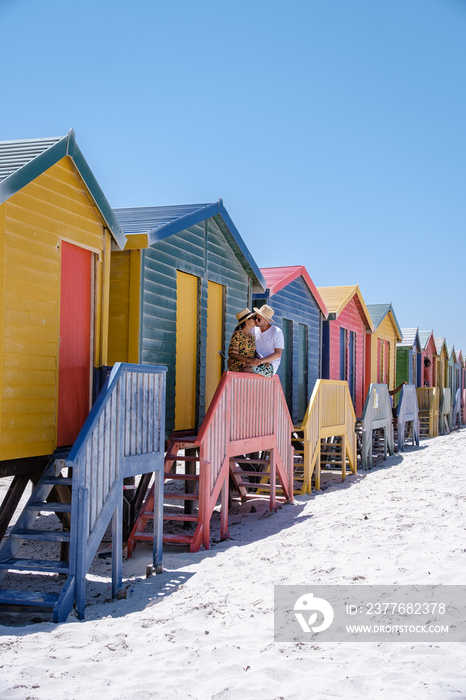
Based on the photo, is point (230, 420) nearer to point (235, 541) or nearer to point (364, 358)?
point (235, 541)

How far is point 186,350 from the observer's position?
9.56 meters

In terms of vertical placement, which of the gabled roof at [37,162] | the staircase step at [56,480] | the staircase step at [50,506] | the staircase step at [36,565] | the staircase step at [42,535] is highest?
the gabled roof at [37,162]

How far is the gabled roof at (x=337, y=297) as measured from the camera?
16406mm

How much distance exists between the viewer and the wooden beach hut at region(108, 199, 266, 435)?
8289mm

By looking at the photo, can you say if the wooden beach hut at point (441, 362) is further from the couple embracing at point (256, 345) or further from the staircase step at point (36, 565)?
the staircase step at point (36, 565)

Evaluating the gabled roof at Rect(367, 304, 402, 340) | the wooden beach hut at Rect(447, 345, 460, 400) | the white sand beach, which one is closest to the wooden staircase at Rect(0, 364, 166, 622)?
the white sand beach

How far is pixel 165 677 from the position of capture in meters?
4.15

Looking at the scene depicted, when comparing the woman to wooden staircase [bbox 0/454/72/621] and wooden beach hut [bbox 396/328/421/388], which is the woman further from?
wooden beach hut [bbox 396/328/421/388]

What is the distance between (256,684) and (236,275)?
26.0ft

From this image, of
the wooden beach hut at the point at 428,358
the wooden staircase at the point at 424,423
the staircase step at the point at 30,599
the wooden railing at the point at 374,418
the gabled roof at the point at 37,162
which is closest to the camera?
the staircase step at the point at 30,599

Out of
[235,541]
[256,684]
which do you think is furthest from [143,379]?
[256,684]

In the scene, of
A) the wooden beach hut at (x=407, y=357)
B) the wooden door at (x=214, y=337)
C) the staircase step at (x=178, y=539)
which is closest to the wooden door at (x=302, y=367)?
the wooden door at (x=214, y=337)

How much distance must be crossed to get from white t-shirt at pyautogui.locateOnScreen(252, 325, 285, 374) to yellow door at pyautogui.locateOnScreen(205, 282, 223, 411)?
0.64 meters

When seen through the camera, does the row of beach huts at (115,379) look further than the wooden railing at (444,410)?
No
